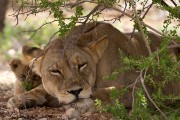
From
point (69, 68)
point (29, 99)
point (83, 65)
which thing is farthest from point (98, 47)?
point (29, 99)

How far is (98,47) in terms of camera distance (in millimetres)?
4711

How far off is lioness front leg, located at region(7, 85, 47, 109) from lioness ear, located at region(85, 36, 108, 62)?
1.66 ft

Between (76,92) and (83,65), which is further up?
(83,65)

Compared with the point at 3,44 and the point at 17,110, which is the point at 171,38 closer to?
the point at 17,110

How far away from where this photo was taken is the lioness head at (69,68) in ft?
14.3

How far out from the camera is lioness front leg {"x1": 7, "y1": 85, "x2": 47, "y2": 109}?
15.5 ft

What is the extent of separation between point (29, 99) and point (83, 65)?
0.55 metres

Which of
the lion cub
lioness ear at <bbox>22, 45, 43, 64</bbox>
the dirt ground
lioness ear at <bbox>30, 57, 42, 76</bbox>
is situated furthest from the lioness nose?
lioness ear at <bbox>22, 45, 43, 64</bbox>

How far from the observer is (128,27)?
12109 mm

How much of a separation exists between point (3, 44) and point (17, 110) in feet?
→ 20.6

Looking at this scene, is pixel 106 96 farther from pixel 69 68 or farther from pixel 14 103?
pixel 14 103

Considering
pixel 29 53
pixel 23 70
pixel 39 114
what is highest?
pixel 29 53

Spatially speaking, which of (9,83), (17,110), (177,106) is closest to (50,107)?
(17,110)

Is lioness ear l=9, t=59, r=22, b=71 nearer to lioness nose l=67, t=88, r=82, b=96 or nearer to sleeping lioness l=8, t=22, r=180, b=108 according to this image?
sleeping lioness l=8, t=22, r=180, b=108
